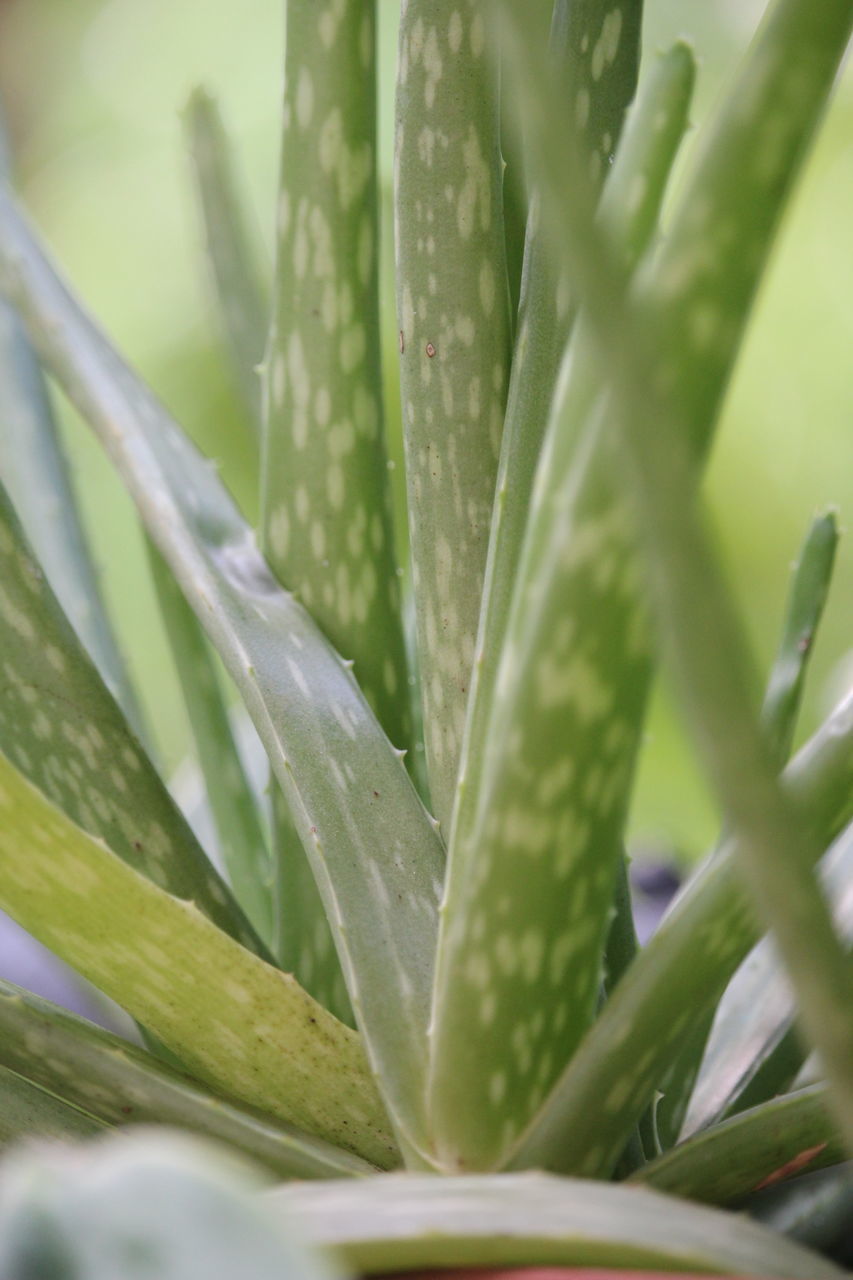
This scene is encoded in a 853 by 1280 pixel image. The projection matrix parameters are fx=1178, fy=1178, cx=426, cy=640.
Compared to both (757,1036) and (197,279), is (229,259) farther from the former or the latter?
(197,279)

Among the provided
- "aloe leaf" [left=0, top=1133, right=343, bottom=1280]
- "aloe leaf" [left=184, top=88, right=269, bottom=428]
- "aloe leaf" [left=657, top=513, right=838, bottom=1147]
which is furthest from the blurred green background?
"aloe leaf" [left=0, top=1133, right=343, bottom=1280]

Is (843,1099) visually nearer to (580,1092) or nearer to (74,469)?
(580,1092)

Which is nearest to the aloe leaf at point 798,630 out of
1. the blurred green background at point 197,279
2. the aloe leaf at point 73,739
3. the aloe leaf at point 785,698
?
the aloe leaf at point 785,698

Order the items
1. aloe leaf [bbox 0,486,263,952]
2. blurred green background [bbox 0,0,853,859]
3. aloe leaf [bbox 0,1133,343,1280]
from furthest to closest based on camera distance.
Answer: blurred green background [bbox 0,0,853,859]
aloe leaf [bbox 0,486,263,952]
aloe leaf [bbox 0,1133,343,1280]

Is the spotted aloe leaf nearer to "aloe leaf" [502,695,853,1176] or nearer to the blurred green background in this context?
"aloe leaf" [502,695,853,1176]

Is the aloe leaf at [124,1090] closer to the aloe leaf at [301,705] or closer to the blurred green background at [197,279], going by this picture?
the aloe leaf at [301,705]

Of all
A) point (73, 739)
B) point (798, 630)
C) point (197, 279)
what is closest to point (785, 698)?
point (798, 630)

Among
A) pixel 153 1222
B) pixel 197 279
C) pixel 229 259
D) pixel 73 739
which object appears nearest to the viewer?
pixel 153 1222
